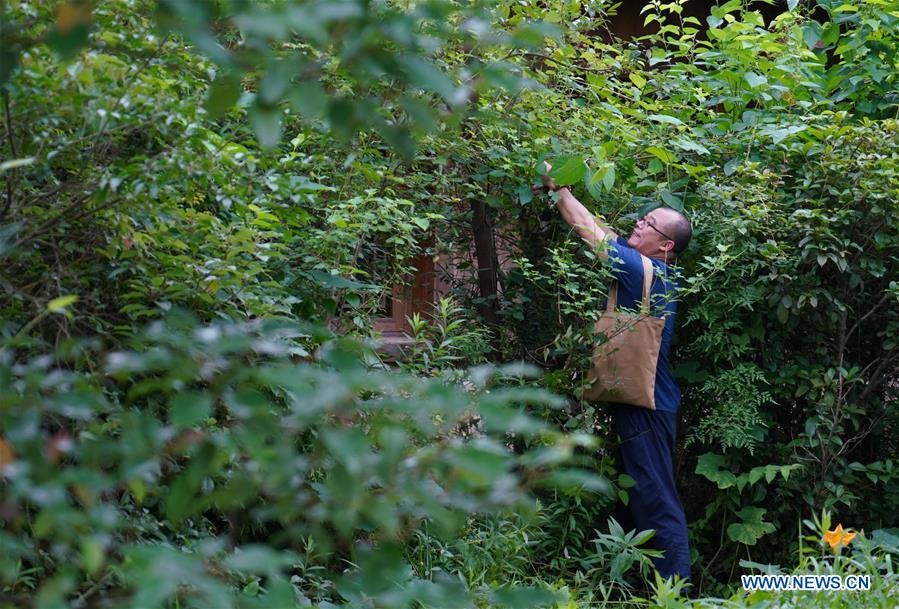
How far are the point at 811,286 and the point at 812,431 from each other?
2.16 ft

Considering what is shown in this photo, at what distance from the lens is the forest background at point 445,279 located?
123 centimetres

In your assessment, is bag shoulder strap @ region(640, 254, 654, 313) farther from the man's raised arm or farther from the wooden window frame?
the wooden window frame

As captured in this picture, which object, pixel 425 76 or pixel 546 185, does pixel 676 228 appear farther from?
pixel 425 76

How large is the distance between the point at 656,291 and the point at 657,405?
1.75 ft

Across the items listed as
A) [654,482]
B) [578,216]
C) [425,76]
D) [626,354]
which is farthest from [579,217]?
[425,76]

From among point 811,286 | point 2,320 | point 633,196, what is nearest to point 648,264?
point 633,196

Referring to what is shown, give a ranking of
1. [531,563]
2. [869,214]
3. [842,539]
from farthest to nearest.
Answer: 1. [869,214]
2. [531,563]
3. [842,539]

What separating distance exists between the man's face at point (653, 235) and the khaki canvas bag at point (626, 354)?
0.38 feet

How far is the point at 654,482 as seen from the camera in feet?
14.0

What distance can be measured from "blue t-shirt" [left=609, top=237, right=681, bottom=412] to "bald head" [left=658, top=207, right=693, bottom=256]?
115mm

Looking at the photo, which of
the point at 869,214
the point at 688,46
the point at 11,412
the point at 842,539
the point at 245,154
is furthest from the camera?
the point at 688,46

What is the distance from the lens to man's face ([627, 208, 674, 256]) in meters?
4.21

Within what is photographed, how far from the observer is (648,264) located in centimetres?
412

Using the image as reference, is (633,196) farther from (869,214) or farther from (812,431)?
(812,431)
